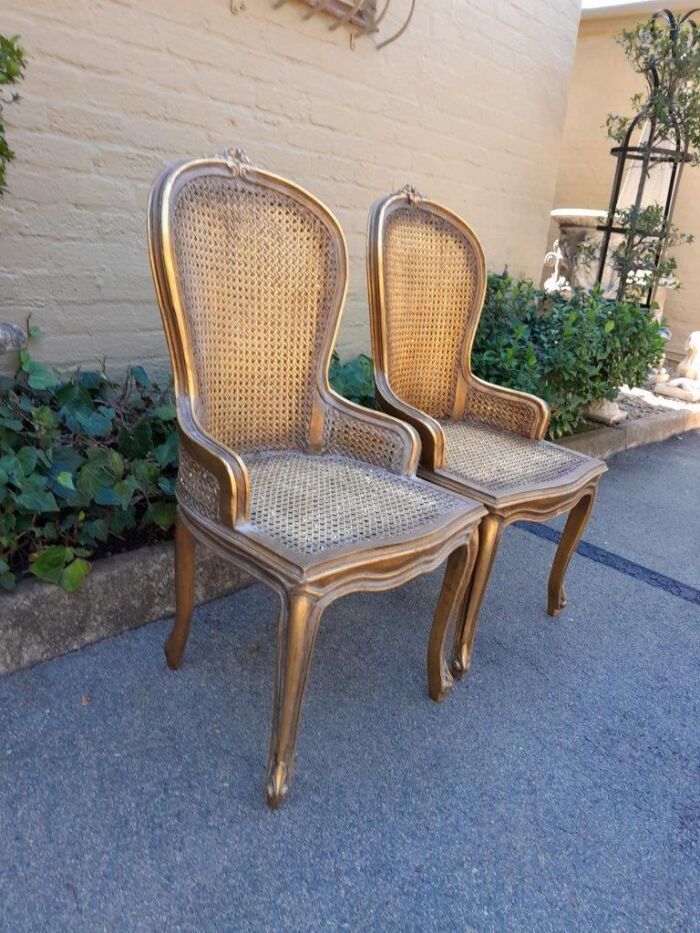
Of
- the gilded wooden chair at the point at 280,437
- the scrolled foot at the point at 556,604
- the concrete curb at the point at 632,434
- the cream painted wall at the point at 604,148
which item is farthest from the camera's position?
the cream painted wall at the point at 604,148

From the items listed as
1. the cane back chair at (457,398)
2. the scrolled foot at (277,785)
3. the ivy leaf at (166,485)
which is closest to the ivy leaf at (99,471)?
the ivy leaf at (166,485)

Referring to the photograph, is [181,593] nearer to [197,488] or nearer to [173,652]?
[173,652]

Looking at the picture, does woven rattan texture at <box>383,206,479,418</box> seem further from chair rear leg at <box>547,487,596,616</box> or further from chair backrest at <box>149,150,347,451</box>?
chair rear leg at <box>547,487,596,616</box>

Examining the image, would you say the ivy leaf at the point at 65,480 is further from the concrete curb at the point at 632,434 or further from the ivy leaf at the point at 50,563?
the concrete curb at the point at 632,434

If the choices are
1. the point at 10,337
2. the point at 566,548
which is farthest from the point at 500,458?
the point at 10,337

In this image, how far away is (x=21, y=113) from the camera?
2064 mm

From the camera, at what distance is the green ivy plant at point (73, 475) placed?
172 cm

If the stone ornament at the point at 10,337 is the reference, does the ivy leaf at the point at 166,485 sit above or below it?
below

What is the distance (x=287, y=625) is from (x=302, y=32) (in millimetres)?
2428

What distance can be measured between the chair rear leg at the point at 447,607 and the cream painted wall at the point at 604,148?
21.1 feet

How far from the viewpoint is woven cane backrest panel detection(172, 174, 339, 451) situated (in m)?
1.62

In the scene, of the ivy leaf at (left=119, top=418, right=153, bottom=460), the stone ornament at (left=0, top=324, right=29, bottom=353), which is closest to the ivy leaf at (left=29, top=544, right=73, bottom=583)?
the ivy leaf at (left=119, top=418, right=153, bottom=460)

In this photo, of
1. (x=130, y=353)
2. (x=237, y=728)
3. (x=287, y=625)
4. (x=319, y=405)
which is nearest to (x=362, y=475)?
(x=319, y=405)

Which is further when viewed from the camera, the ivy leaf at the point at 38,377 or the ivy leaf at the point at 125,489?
the ivy leaf at the point at 38,377
